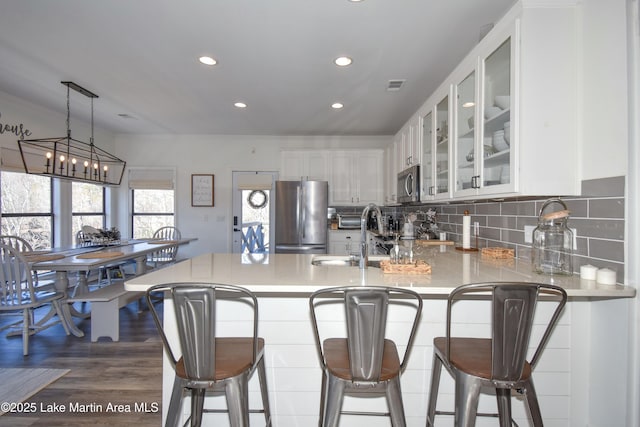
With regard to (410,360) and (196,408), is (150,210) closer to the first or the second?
(196,408)

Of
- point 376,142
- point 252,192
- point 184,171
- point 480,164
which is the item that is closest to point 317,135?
point 376,142

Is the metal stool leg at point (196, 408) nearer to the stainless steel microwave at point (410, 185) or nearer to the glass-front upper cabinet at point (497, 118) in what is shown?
the glass-front upper cabinet at point (497, 118)

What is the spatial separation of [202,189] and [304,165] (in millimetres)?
1912

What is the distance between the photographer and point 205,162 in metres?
5.34

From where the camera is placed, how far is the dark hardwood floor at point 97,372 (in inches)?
73.8

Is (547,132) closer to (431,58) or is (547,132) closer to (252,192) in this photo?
(431,58)

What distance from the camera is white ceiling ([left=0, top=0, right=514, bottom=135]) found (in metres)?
1.99

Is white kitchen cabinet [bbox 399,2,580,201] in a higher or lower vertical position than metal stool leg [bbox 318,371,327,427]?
higher

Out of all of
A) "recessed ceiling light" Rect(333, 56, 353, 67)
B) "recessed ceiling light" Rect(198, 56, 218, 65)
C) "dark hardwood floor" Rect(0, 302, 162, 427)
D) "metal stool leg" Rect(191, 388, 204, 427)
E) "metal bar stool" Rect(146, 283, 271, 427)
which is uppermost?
"recessed ceiling light" Rect(198, 56, 218, 65)

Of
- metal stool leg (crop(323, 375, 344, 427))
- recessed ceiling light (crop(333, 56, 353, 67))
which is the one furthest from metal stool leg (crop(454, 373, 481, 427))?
recessed ceiling light (crop(333, 56, 353, 67))

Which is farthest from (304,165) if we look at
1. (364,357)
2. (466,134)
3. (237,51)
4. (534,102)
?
(364,357)

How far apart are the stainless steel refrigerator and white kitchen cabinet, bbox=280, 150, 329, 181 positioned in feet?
1.14

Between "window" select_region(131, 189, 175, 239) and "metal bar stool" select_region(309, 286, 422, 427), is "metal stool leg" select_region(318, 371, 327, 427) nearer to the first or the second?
"metal bar stool" select_region(309, 286, 422, 427)

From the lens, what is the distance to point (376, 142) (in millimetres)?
5297
